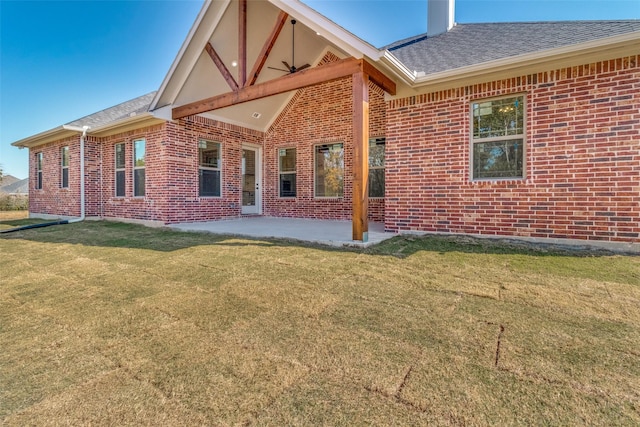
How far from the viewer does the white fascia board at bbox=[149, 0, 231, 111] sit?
6824mm

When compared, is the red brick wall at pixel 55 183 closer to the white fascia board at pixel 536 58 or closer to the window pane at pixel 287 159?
the window pane at pixel 287 159

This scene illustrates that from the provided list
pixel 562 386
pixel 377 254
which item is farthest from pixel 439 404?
pixel 377 254

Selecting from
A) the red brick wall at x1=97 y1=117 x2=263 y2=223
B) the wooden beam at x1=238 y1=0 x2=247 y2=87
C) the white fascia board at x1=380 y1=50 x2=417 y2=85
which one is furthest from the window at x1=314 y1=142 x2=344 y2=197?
the white fascia board at x1=380 y1=50 x2=417 y2=85

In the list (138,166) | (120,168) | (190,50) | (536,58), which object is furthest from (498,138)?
(120,168)

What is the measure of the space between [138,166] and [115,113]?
3.33 metres

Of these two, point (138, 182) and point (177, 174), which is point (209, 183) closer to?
point (177, 174)

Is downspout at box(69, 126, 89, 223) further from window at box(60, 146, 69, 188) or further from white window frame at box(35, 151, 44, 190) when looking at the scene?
white window frame at box(35, 151, 44, 190)

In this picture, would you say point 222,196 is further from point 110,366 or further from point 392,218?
point 110,366

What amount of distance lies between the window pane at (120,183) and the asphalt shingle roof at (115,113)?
1542 mm

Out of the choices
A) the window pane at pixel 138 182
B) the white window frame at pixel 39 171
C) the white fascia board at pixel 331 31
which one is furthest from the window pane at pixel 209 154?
the white window frame at pixel 39 171

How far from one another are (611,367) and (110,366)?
2.78 metres

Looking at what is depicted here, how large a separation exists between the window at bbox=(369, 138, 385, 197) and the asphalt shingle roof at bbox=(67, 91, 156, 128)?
22.3 feet

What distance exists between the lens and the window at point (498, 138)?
5121 mm

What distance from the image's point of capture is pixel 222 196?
30.5 ft
